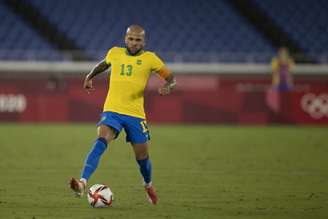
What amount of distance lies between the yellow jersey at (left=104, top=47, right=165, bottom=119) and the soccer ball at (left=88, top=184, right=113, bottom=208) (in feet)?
2.74

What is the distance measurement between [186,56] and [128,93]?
17470mm

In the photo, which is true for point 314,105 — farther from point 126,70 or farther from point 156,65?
point 126,70

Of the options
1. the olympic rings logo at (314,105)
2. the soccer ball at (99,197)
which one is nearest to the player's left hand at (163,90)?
the soccer ball at (99,197)

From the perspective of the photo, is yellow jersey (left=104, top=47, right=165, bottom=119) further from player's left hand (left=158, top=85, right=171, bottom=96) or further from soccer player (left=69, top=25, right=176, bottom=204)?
player's left hand (left=158, top=85, right=171, bottom=96)

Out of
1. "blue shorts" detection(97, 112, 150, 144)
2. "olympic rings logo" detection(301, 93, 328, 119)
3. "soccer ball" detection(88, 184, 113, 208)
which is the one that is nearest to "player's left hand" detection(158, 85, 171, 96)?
"blue shorts" detection(97, 112, 150, 144)

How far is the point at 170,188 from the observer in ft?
32.3

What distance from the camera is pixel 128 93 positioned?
8.35m

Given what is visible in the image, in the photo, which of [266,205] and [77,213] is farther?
[266,205]

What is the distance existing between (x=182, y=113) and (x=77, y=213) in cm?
1607

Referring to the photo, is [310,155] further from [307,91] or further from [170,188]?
[307,91]

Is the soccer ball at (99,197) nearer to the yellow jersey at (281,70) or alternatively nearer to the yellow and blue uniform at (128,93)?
the yellow and blue uniform at (128,93)

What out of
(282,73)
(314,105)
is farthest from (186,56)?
(314,105)

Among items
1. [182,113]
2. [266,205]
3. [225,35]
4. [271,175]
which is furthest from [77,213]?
[225,35]

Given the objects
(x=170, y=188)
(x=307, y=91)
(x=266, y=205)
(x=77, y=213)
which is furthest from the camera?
(x=307, y=91)
